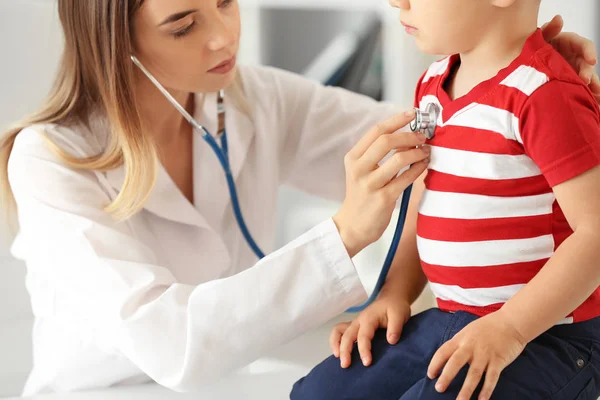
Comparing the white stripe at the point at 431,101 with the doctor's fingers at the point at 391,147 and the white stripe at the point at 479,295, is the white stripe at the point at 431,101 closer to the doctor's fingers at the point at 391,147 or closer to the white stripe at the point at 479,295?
the doctor's fingers at the point at 391,147

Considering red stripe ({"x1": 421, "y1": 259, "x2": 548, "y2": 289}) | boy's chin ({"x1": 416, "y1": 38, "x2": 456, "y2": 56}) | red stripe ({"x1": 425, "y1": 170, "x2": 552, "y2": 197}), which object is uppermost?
boy's chin ({"x1": 416, "y1": 38, "x2": 456, "y2": 56})

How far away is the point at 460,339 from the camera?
81cm

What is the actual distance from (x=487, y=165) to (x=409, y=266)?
0.83 feet

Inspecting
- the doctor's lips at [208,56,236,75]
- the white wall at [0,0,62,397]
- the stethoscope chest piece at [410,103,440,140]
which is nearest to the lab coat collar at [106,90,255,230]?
the doctor's lips at [208,56,236,75]

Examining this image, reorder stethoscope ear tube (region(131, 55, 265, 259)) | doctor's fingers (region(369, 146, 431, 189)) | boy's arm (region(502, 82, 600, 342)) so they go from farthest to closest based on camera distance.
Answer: stethoscope ear tube (region(131, 55, 265, 259)) < doctor's fingers (region(369, 146, 431, 189)) < boy's arm (region(502, 82, 600, 342))

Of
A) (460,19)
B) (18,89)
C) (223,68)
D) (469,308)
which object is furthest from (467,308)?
(18,89)

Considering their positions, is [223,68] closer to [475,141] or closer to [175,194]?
[175,194]

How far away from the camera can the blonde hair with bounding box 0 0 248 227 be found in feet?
3.92

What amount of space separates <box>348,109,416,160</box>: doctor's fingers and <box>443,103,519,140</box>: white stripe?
0.07 meters

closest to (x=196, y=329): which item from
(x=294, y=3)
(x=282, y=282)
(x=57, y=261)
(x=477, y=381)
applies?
(x=282, y=282)

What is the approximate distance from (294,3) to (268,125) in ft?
4.48

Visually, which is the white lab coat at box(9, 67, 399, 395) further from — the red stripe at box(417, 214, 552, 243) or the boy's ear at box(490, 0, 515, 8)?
the boy's ear at box(490, 0, 515, 8)

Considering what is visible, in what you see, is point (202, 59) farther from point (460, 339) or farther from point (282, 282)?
point (460, 339)

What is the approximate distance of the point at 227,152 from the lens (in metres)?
1.41
